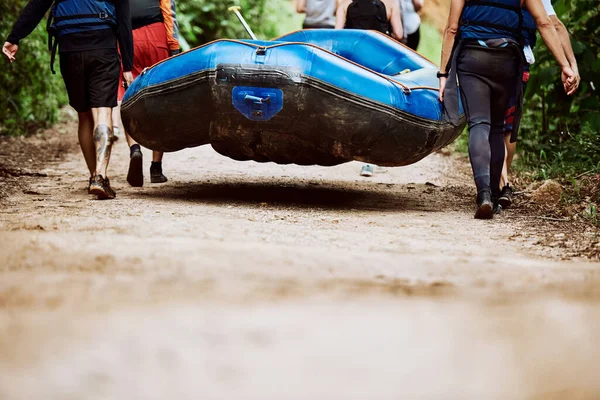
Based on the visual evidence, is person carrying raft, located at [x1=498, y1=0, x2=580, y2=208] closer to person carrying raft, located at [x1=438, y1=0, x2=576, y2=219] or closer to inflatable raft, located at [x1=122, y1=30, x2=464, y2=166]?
person carrying raft, located at [x1=438, y1=0, x2=576, y2=219]

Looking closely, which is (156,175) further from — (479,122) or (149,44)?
(479,122)

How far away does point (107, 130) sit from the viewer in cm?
565

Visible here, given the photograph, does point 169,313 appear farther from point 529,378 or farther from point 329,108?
point 329,108

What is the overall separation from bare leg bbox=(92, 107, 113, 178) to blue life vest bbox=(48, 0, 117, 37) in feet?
1.86

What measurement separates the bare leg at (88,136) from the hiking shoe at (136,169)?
0.96 feet

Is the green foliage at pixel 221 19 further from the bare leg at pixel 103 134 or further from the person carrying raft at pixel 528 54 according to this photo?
the person carrying raft at pixel 528 54

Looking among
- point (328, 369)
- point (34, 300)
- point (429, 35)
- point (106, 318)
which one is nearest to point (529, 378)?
point (328, 369)

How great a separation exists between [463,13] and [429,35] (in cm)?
1683

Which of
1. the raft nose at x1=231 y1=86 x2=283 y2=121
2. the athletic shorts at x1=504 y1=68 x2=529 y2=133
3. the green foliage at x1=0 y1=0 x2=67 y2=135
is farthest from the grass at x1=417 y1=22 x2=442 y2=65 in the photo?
the raft nose at x1=231 y1=86 x2=283 y2=121

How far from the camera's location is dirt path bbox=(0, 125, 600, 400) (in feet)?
6.52

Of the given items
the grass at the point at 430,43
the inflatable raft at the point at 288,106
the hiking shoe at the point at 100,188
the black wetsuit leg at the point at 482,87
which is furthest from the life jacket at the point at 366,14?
the grass at the point at 430,43

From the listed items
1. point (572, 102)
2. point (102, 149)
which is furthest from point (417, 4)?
point (102, 149)

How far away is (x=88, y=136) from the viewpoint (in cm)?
591

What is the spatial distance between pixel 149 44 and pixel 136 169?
107cm
